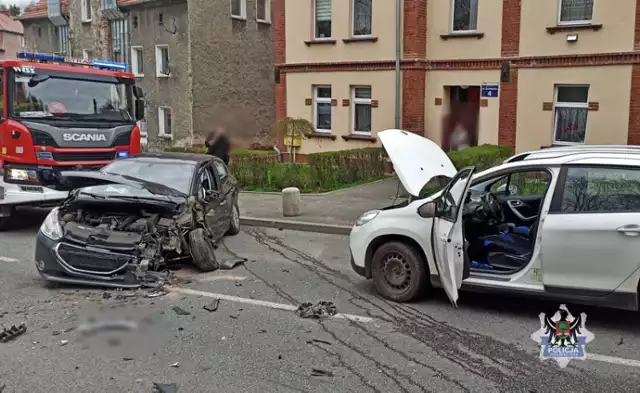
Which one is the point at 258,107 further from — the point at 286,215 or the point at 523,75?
the point at 286,215

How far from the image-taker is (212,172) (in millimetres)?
9508

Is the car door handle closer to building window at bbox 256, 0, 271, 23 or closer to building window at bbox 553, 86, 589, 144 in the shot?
building window at bbox 553, 86, 589, 144

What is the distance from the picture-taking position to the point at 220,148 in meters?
14.0

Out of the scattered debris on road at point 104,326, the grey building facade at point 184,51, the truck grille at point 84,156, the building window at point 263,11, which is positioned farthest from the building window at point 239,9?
the scattered debris on road at point 104,326

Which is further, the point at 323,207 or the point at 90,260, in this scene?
the point at 323,207

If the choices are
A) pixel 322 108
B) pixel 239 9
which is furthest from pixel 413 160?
pixel 239 9

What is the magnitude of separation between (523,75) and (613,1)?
2828 mm

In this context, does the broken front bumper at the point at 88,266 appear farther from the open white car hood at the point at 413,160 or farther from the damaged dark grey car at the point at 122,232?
the open white car hood at the point at 413,160

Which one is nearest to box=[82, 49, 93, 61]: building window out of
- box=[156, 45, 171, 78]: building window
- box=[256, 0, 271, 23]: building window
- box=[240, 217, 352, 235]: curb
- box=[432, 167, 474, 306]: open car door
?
box=[156, 45, 171, 78]: building window

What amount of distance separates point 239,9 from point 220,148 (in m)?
17.1

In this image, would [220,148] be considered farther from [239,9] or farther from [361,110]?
[239,9]

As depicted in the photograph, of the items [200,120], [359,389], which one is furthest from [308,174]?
[200,120]

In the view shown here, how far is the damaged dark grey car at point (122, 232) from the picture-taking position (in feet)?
22.4

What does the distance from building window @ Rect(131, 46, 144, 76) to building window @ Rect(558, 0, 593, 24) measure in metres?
20.2
